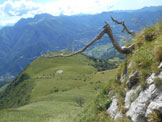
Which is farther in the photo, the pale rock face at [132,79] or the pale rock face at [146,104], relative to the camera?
the pale rock face at [132,79]

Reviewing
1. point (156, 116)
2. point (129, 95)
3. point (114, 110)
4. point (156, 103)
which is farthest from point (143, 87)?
point (114, 110)

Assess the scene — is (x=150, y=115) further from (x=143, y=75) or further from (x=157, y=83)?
(x=143, y=75)

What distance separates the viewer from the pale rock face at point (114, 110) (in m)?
8.81

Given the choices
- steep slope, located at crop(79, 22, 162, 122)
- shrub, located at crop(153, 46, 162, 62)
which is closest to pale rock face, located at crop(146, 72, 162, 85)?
steep slope, located at crop(79, 22, 162, 122)

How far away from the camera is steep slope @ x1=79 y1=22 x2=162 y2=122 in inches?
273

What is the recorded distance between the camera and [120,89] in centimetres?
1009

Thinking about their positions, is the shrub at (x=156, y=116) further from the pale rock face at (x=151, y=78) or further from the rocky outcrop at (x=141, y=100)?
the pale rock face at (x=151, y=78)

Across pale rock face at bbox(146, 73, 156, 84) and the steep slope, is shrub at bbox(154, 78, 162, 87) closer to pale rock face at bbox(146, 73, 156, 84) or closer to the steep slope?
the steep slope

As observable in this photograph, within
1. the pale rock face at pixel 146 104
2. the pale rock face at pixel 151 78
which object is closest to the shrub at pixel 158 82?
the pale rock face at pixel 146 104

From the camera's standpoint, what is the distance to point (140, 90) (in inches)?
316

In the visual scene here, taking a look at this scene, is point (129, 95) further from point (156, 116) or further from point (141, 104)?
point (156, 116)

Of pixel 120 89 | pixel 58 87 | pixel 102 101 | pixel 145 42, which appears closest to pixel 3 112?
pixel 102 101

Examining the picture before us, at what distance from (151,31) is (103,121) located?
631 cm

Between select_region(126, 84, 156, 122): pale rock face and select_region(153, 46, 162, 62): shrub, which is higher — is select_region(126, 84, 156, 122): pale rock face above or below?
below
